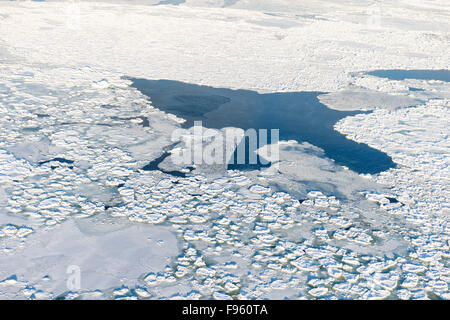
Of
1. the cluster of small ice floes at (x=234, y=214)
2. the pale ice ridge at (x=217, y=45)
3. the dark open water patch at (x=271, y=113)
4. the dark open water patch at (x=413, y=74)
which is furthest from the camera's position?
the dark open water patch at (x=413, y=74)

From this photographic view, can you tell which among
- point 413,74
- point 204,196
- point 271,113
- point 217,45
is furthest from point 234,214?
point 217,45

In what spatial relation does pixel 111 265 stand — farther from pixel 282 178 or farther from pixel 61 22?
pixel 61 22

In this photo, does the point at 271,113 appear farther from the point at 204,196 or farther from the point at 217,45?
the point at 217,45

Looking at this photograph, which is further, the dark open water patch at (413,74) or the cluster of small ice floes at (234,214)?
the dark open water patch at (413,74)

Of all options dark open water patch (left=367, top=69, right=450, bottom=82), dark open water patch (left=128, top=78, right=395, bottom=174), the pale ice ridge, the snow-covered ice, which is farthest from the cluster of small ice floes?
dark open water patch (left=367, top=69, right=450, bottom=82)

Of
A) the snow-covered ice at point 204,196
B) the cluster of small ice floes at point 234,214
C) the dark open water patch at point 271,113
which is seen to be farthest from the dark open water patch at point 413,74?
the cluster of small ice floes at point 234,214

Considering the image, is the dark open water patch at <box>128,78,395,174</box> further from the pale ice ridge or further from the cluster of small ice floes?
the pale ice ridge

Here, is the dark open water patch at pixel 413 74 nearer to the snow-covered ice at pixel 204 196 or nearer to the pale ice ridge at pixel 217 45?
the snow-covered ice at pixel 204 196
